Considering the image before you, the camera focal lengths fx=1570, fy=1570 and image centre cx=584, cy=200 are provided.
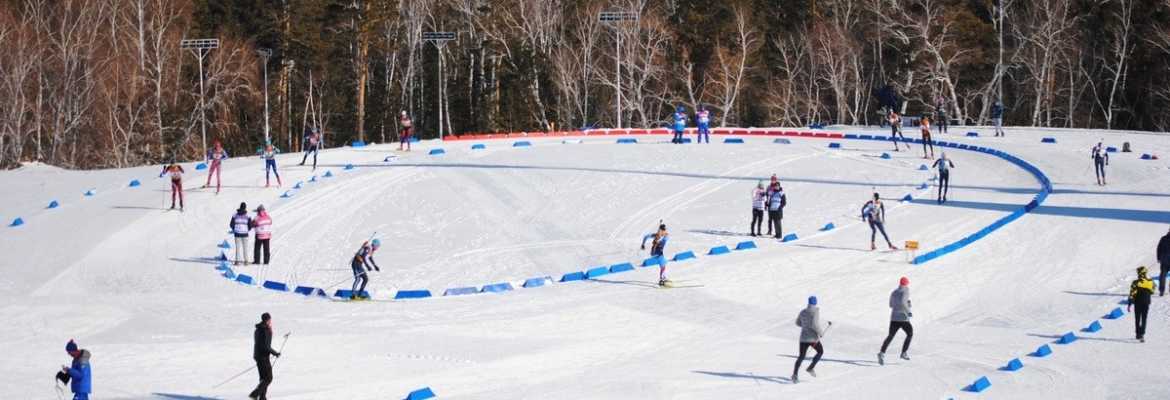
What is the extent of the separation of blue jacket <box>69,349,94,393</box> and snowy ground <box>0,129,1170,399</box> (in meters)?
2.15

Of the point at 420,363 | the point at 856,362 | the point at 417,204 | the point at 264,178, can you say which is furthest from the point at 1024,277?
the point at 264,178

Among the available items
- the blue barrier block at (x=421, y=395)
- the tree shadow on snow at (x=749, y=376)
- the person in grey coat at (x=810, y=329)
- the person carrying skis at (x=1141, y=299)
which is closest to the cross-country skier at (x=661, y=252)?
the tree shadow on snow at (x=749, y=376)

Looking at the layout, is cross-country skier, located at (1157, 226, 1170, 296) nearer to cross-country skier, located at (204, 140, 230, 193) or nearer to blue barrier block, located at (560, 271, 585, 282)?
blue barrier block, located at (560, 271, 585, 282)

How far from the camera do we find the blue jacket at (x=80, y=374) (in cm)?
1998

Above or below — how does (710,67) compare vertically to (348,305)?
above

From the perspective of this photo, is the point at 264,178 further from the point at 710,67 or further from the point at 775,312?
the point at 710,67

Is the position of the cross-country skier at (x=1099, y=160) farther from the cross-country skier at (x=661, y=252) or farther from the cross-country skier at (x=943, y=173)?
the cross-country skier at (x=661, y=252)

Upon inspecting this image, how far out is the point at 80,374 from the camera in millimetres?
20016

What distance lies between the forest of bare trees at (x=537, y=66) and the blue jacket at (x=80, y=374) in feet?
162

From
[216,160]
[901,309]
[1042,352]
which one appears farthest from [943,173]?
[216,160]

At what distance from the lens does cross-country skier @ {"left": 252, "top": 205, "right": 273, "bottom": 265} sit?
111 ft

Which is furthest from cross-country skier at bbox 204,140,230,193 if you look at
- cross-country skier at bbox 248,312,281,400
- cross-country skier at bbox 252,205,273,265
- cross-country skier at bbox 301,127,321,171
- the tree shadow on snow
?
the tree shadow on snow

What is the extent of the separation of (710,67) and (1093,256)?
48.5m

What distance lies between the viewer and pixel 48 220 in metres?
40.1
